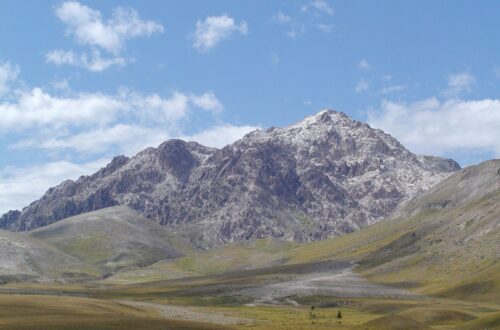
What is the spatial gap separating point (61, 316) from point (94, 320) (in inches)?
244

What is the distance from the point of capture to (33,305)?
110m

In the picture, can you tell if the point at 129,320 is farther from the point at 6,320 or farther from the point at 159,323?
the point at 6,320

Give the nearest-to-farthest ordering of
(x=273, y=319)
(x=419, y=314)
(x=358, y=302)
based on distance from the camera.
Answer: (x=419, y=314)
(x=273, y=319)
(x=358, y=302)

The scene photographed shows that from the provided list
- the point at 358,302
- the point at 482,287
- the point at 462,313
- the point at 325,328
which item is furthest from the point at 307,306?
the point at 325,328

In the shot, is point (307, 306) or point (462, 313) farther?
point (307, 306)

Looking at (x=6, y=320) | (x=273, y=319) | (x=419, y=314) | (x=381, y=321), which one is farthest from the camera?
(x=273, y=319)

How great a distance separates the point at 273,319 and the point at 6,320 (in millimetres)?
62594

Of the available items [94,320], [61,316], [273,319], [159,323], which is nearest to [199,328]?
[159,323]

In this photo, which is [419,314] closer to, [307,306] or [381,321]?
[381,321]

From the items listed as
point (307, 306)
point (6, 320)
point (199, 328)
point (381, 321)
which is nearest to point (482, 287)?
point (307, 306)

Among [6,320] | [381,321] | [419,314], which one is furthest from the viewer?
[419,314]

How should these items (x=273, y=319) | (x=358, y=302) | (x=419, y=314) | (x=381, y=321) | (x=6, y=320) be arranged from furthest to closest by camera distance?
1. (x=358, y=302)
2. (x=273, y=319)
3. (x=419, y=314)
4. (x=381, y=321)
5. (x=6, y=320)

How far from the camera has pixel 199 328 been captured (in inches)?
3487

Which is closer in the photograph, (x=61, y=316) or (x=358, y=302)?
(x=61, y=316)
